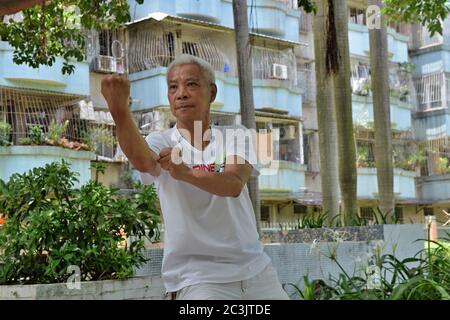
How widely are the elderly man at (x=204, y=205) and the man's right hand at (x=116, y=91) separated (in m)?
0.20

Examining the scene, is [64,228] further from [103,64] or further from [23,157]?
[103,64]

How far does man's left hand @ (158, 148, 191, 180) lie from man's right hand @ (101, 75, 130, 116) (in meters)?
0.19

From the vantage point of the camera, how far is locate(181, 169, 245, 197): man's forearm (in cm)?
215

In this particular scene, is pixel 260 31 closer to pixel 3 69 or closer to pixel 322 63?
pixel 3 69

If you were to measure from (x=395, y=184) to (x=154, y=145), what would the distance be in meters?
21.3

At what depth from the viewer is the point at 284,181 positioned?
65.3 feet

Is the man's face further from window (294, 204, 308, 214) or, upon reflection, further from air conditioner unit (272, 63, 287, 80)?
window (294, 204, 308, 214)

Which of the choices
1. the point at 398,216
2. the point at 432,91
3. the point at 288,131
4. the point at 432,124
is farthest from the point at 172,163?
the point at 432,91

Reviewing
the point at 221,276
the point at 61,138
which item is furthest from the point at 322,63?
the point at 61,138

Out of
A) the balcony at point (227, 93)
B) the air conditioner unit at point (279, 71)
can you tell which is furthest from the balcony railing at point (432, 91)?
the air conditioner unit at point (279, 71)

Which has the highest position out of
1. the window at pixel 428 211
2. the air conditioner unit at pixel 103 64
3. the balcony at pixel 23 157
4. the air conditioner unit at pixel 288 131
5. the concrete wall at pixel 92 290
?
the air conditioner unit at pixel 103 64

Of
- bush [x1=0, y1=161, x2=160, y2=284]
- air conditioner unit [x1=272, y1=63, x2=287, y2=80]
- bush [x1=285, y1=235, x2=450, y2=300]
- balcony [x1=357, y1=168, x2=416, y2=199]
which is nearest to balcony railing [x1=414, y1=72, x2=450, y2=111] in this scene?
balcony [x1=357, y1=168, x2=416, y2=199]

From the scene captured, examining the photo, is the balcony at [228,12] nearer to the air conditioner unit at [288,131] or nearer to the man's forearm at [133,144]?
the air conditioner unit at [288,131]

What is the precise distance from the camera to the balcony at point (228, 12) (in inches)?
714
